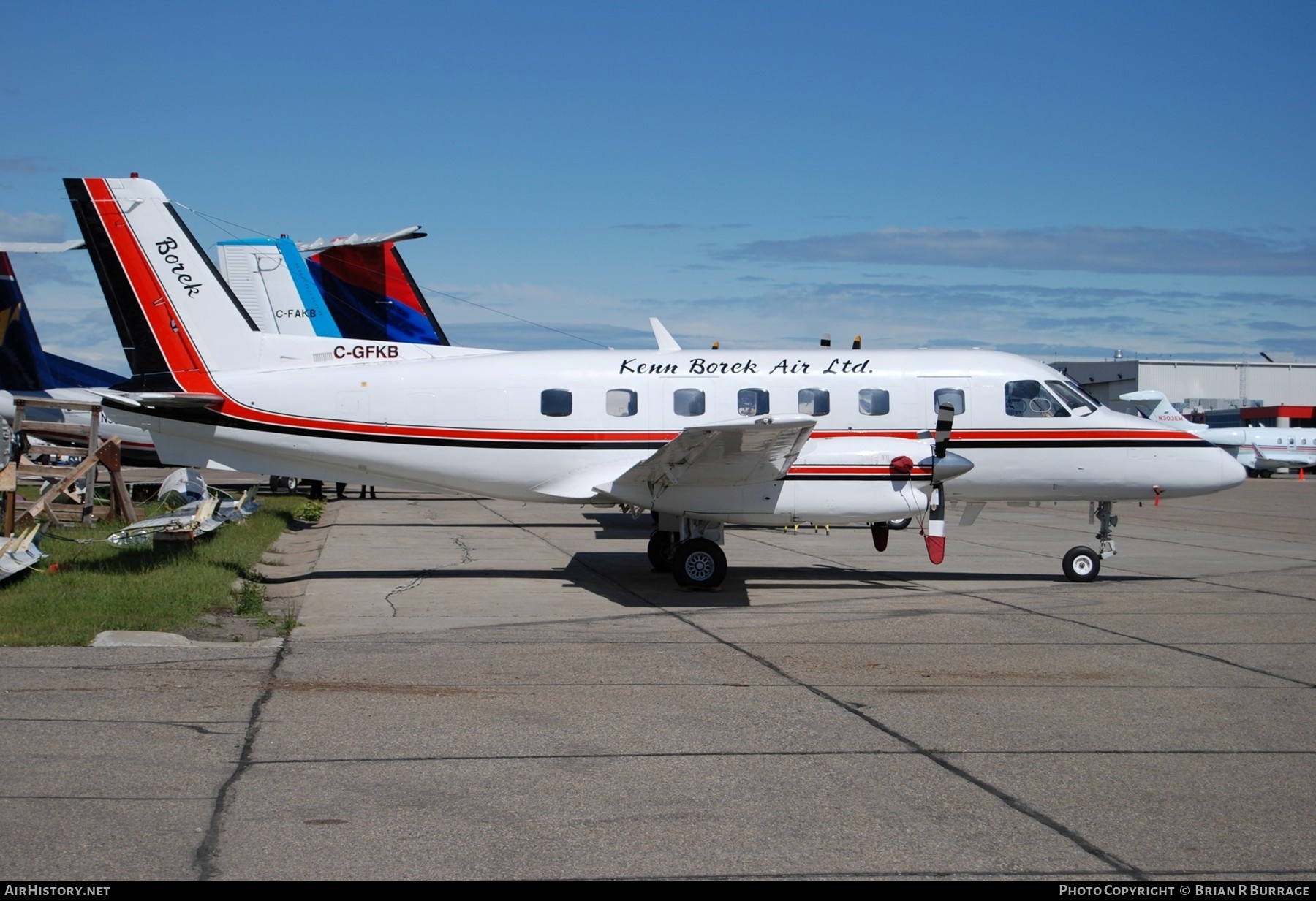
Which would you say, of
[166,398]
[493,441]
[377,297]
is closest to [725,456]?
[493,441]

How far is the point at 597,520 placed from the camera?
88.0 feet

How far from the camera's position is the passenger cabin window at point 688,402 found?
15.4 meters

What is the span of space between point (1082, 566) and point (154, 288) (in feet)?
42.7

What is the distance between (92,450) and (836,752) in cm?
1780

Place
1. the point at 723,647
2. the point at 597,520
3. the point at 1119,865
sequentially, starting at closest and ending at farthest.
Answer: the point at 1119,865
the point at 723,647
the point at 597,520

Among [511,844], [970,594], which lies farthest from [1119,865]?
[970,594]

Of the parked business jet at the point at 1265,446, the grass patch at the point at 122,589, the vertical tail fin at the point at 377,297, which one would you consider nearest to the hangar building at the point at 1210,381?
the parked business jet at the point at 1265,446

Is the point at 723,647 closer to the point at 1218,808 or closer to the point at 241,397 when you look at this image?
the point at 1218,808

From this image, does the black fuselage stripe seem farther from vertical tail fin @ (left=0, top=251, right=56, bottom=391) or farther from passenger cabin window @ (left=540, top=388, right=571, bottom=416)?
vertical tail fin @ (left=0, top=251, right=56, bottom=391)

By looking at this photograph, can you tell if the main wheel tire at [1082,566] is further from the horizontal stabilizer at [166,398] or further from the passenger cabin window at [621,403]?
the horizontal stabilizer at [166,398]

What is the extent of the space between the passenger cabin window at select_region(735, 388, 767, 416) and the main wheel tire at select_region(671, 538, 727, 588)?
6.47 feet

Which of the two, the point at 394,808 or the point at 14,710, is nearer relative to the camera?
the point at 394,808

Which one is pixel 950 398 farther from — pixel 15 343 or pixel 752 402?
pixel 15 343

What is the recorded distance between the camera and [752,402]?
15.4 m
